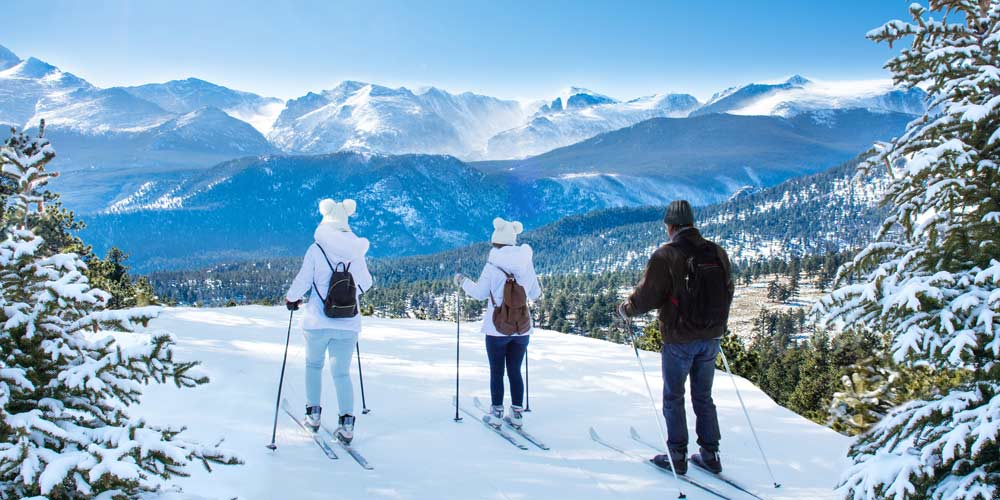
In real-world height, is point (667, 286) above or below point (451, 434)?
above

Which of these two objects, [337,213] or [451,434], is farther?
[451,434]

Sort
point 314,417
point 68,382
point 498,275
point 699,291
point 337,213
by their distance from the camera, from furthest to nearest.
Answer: point 498,275 → point 314,417 → point 337,213 → point 699,291 → point 68,382

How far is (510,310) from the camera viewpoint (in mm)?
7102

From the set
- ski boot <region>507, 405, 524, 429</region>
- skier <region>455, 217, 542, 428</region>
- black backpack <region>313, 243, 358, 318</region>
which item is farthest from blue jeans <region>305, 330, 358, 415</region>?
ski boot <region>507, 405, 524, 429</region>

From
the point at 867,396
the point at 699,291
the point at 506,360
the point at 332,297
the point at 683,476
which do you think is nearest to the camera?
the point at 867,396

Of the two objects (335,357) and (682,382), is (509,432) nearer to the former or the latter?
(335,357)

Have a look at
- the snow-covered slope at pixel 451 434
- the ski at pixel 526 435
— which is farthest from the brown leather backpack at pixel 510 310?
the snow-covered slope at pixel 451 434

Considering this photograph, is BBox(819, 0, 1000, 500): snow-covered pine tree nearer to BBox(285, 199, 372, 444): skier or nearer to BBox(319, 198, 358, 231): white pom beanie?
BBox(285, 199, 372, 444): skier

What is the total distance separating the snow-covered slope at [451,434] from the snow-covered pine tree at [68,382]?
0.48 meters

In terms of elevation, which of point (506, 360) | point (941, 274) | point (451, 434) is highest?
point (941, 274)

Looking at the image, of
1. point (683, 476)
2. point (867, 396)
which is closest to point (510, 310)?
point (683, 476)

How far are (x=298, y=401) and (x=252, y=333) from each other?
19.7ft

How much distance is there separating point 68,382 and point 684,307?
4663 millimetres

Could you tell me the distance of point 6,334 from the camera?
295 centimetres
